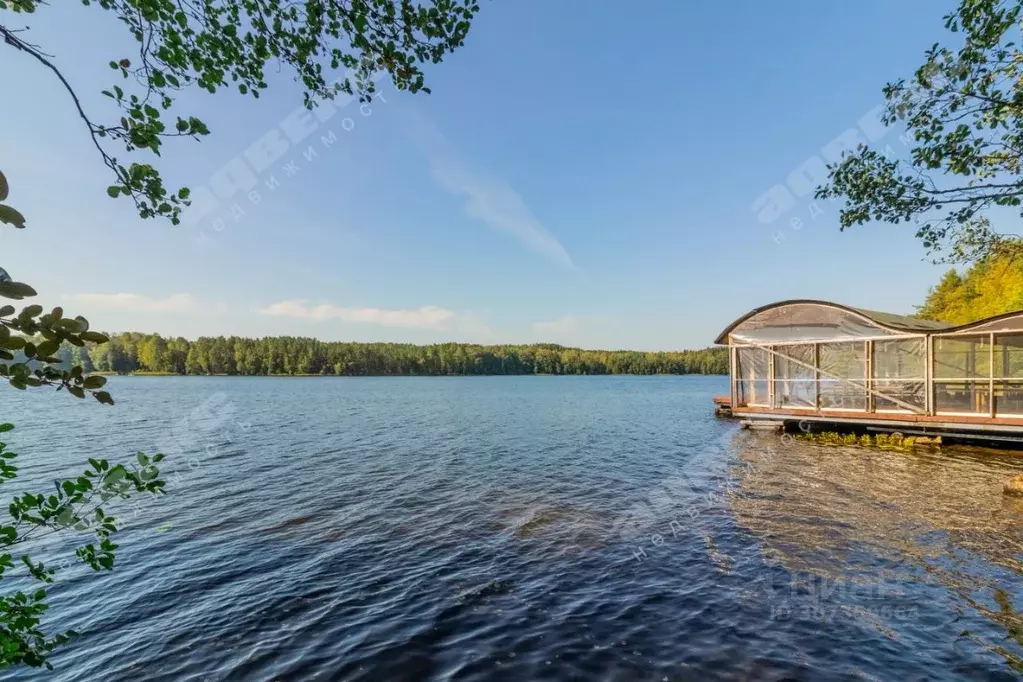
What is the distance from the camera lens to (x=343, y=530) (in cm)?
1257

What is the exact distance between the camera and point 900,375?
72.9 ft

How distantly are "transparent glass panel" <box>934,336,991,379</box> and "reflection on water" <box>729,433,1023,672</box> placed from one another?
459 cm

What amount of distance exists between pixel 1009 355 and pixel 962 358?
1599mm

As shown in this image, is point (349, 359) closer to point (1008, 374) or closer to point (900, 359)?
point (900, 359)

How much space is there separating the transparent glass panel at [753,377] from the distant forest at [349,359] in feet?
423

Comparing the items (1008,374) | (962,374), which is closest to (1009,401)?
(1008,374)

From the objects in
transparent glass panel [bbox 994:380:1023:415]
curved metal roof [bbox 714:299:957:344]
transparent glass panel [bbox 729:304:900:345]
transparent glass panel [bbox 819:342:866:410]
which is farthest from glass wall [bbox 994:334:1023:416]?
transparent glass panel [bbox 819:342:866:410]

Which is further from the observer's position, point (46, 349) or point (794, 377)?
point (794, 377)

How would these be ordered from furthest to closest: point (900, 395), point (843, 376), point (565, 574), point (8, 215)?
1. point (843, 376)
2. point (900, 395)
3. point (565, 574)
4. point (8, 215)

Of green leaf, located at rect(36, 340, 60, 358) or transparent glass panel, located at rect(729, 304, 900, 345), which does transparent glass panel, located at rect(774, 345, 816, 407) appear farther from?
green leaf, located at rect(36, 340, 60, 358)

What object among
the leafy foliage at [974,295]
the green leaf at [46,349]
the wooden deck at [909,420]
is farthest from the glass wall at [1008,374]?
the green leaf at [46,349]

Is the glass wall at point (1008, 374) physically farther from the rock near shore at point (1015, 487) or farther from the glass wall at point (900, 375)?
the rock near shore at point (1015, 487)

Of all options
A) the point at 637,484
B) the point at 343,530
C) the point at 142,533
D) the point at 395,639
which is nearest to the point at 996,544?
the point at 637,484

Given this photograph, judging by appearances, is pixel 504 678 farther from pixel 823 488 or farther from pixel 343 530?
pixel 823 488
